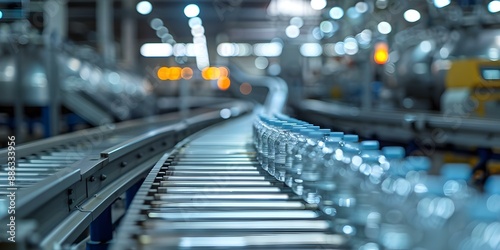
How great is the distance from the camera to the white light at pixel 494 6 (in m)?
11.5

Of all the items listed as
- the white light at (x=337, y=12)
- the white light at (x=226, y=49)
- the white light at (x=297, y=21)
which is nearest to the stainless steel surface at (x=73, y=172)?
the white light at (x=337, y=12)

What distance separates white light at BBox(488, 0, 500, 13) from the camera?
11.5 meters

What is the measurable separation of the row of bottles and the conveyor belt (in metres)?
0.14

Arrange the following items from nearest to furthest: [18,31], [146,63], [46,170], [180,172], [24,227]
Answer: [24,227] → [180,172] → [46,170] → [18,31] → [146,63]

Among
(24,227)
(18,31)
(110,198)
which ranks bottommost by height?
(110,198)

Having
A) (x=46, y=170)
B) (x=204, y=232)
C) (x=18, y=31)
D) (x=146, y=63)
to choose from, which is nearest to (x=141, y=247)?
(x=204, y=232)

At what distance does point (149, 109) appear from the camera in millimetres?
20516

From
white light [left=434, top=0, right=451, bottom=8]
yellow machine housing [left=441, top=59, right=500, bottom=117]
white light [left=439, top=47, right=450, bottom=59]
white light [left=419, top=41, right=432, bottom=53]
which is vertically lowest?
yellow machine housing [left=441, top=59, right=500, bottom=117]

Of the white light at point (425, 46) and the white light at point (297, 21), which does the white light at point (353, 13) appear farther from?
the white light at point (297, 21)

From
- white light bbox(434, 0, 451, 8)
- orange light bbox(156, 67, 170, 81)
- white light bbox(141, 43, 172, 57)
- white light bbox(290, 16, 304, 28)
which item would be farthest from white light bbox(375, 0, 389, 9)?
white light bbox(141, 43, 172, 57)

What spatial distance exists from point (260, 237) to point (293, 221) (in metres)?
0.37

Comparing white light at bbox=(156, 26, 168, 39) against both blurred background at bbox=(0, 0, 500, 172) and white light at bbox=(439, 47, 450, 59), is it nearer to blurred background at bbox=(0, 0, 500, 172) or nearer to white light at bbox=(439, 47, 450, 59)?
blurred background at bbox=(0, 0, 500, 172)

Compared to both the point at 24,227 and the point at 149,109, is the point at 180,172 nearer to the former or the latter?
the point at 24,227

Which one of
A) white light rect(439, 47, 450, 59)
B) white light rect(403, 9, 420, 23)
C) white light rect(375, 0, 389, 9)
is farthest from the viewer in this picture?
white light rect(375, 0, 389, 9)
